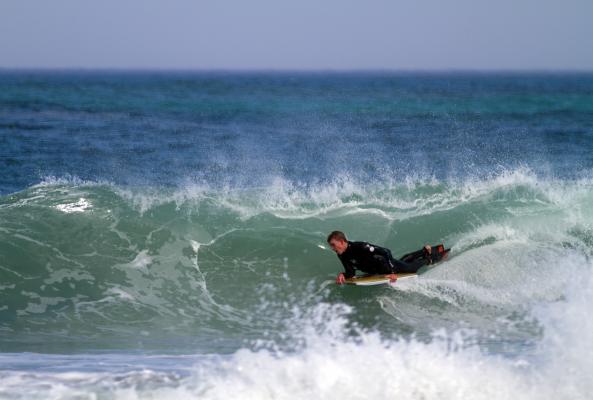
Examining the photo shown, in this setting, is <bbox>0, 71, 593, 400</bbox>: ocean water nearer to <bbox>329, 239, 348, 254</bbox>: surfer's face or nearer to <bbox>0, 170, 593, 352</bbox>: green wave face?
<bbox>0, 170, 593, 352</bbox>: green wave face

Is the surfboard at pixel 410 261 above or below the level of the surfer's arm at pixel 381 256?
below

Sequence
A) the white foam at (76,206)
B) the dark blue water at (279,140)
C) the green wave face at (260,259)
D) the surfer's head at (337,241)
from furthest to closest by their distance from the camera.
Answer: the dark blue water at (279,140), the white foam at (76,206), the green wave face at (260,259), the surfer's head at (337,241)

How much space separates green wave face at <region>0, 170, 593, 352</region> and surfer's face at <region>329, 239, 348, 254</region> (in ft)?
3.24

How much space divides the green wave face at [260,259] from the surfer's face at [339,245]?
0.99 m

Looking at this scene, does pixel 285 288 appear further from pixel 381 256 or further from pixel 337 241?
pixel 337 241

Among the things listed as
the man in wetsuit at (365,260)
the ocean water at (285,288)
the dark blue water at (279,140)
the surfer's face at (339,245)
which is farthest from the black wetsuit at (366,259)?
the dark blue water at (279,140)

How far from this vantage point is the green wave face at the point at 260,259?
10.1 m

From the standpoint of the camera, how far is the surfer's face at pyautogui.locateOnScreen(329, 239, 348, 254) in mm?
9812

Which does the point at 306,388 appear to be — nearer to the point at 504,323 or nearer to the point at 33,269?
the point at 504,323

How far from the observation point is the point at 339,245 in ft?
32.4

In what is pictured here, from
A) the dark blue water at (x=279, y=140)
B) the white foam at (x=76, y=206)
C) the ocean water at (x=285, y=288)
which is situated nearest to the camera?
the ocean water at (x=285, y=288)

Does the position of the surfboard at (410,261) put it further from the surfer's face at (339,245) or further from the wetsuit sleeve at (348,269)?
the surfer's face at (339,245)

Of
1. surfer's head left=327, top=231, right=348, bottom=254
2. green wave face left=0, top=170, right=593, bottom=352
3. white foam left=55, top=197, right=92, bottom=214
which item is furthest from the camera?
white foam left=55, top=197, right=92, bottom=214

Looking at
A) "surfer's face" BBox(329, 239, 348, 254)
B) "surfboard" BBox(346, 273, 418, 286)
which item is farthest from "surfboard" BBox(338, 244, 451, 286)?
"surfer's face" BBox(329, 239, 348, 254)
